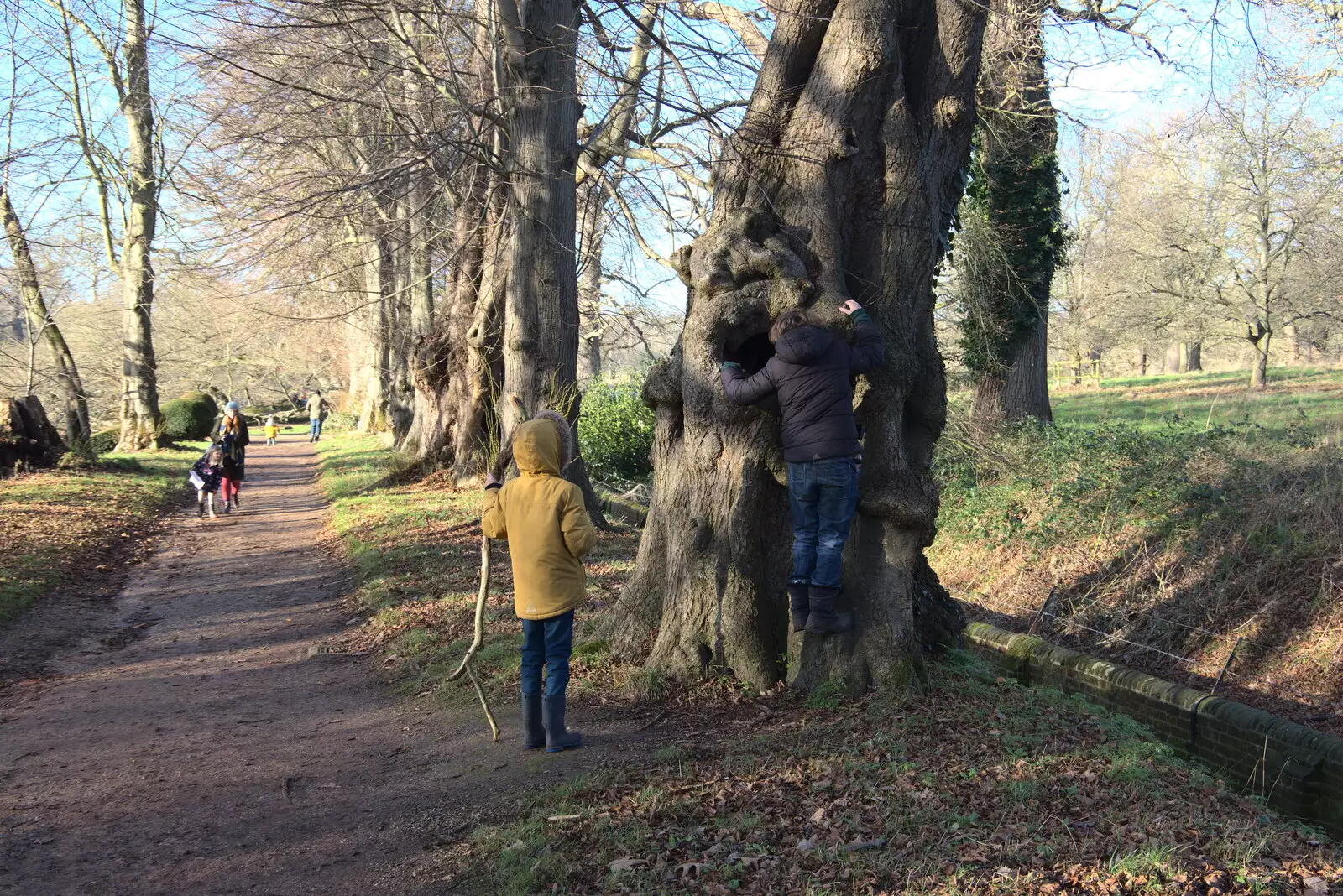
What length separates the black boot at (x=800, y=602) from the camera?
594 centimetres

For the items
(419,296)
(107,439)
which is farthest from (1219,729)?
(107,439)

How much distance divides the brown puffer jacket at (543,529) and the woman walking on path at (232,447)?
1223 cm

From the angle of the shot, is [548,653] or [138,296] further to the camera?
[138,296]

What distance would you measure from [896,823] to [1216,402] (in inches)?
744

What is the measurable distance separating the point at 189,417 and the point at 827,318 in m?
31.5

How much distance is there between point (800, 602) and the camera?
5.95 meters

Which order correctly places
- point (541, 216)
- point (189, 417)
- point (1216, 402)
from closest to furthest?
1. point (541, 216)
2. point (1216, 402)
3. point (189, 417)

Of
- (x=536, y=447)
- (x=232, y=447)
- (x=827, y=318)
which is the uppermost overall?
(x=827, y=318)

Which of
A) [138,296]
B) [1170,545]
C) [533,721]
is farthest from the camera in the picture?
[138,296]

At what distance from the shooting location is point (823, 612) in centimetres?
582

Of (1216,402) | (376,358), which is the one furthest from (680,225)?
(376,358)

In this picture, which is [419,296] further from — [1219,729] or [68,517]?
[1219,729]

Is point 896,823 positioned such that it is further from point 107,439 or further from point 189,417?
point 189,417

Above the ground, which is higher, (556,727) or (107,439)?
(107,439)
